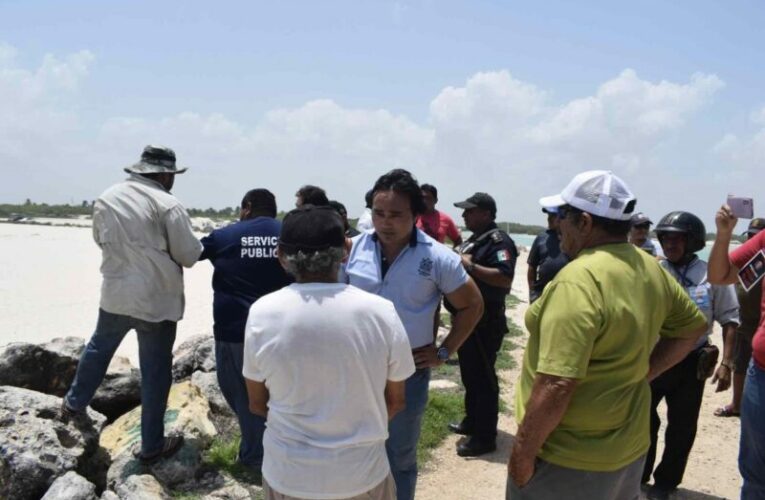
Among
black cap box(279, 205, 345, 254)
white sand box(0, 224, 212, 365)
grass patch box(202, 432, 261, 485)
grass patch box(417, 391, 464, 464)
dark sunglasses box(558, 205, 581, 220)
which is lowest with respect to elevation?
white sand box(0, 224, 212, 365)

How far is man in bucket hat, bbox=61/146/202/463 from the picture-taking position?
13.3ft

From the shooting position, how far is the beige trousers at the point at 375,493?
2.24 meters

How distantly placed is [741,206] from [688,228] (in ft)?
3.97

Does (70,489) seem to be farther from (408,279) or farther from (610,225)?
(610,225)

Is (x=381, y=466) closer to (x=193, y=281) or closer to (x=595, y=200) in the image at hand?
(x=595, y=200)

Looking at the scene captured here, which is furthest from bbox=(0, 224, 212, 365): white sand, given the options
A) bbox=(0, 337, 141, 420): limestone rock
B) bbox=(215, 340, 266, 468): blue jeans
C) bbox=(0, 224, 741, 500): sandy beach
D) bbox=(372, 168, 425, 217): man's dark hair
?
bbox=(372, 168, 425, 217): man's dark hair

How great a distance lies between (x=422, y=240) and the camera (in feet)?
11.5

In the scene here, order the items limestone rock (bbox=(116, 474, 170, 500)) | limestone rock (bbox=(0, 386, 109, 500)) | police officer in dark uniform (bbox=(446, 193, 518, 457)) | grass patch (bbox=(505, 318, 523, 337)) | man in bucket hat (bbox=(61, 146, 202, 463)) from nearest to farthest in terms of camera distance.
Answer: limestone rock (bbox=(116, 474, 170, 500))
limestone rock (bbox=(0, 386, 109, 500))
man in bucket hat (bbox=(61, 146, 202, 463))
police officer in dark uniform (bbox=(446, 193, 518, 457))
grass patch (bbox=(505, 318, 523, 337))

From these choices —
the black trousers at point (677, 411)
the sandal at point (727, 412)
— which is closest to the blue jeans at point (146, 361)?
the black trousers at point (677, 411)

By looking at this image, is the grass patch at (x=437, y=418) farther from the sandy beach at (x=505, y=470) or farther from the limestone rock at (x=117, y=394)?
the limestone rock at (x=117, y=394)

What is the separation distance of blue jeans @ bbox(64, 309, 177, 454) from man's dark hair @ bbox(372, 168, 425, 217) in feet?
6.43

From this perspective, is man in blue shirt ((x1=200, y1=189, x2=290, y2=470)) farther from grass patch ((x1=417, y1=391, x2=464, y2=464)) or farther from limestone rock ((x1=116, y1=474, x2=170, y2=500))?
grass patch ((x1=417, y1=391, x2=464, y2=464))

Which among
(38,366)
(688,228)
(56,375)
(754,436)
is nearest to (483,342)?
(688,228)

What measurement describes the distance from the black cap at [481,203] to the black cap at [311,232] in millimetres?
3431
